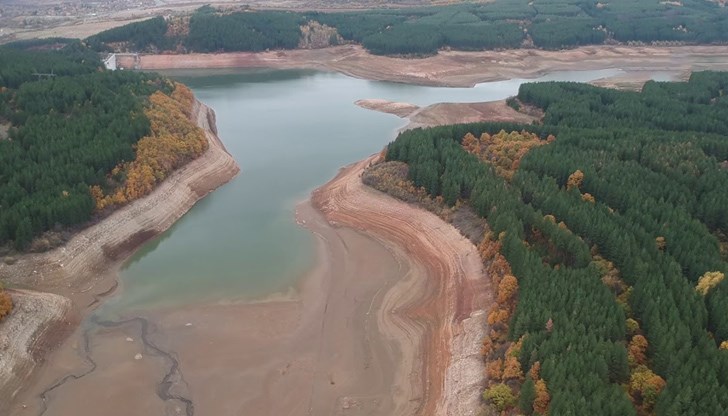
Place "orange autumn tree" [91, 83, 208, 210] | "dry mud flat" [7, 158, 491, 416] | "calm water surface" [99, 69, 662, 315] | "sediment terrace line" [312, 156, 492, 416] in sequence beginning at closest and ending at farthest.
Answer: "dry mud flat" [7, 158, 491, 416], "sediment terrace line" [312, 156, 492, 416], "calm water surface" [99, 69, 662, 315], "orange autumn tree" [91, 83, 208, 210]

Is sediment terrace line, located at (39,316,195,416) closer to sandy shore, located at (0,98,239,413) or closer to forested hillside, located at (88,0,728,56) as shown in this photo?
sandy shore, located at (0,98,239,413)

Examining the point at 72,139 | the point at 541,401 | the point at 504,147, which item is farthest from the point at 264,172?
the point at 541,401

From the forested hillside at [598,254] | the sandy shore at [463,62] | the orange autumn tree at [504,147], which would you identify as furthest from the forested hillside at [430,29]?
the orange autumn tree at [504,147]

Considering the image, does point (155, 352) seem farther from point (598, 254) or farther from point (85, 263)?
point (598, 254)

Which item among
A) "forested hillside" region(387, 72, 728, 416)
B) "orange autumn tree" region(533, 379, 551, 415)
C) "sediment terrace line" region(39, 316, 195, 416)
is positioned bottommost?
"sediment terrace line" region(39, 316, 195, 416)

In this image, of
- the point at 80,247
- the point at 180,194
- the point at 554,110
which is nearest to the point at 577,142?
the point at 554,110

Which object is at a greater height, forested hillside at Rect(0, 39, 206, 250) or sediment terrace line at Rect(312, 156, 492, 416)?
forested hillside at Rect(0, 39, 206, 250)

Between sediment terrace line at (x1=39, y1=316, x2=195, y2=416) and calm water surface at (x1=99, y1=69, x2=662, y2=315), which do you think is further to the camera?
calm water surface at (x1=99, y1=69, x2=662, y2=315)

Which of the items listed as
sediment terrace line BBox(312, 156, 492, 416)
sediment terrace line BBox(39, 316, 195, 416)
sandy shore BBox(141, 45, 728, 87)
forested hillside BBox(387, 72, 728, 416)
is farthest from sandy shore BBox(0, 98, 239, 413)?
sandy shore BBox(141, 45, 728, 87)
